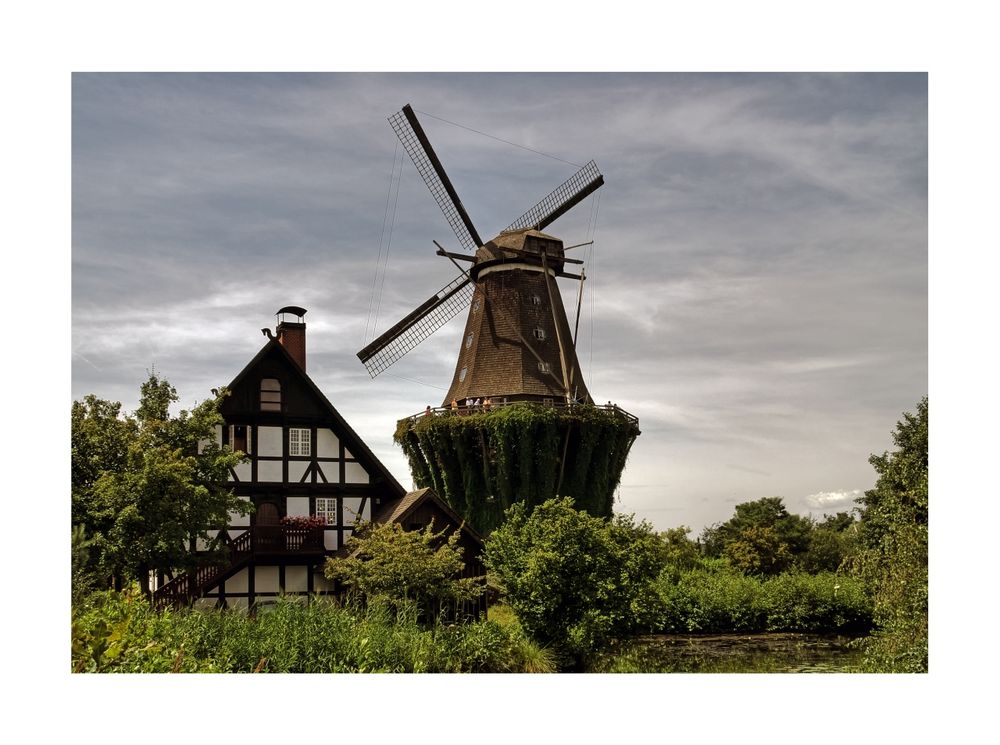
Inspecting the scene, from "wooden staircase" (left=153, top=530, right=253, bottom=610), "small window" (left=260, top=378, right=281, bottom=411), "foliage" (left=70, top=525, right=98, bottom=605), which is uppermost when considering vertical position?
"small window" (left=260, top=378, right=281, bottom=411)

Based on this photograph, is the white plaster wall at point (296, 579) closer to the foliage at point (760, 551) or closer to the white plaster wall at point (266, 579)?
the white plaster wall at point (266, 579)

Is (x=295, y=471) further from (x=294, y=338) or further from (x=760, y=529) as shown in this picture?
(x=760, y=529)

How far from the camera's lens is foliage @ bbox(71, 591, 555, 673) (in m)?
12.8

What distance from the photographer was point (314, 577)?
21.5 m

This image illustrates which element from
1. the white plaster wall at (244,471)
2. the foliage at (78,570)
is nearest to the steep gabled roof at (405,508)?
the white plaster wall at (244,471)

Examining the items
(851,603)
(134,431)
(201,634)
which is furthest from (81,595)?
(851,603)

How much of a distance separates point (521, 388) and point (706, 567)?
8638mm

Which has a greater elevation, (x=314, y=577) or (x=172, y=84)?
(x=172, y=84)

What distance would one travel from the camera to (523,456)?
26.9 meters

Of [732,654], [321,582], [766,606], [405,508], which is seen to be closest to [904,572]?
[732,654]

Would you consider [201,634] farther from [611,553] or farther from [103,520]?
[611,553]

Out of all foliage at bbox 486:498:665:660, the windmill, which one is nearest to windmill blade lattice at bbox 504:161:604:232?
the windmill

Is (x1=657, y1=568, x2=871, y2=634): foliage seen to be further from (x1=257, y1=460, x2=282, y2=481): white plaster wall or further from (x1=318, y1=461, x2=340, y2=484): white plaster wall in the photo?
(x1=257, y1=460, x2=282, y2=481): white plaster wall

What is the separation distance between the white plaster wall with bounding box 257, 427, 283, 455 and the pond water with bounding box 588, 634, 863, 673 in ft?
25.8
